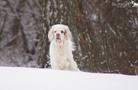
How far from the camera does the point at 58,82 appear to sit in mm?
1510

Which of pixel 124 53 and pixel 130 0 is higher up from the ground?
pixel 130 0

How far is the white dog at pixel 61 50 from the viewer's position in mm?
2688

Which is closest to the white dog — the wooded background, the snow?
the wooded background

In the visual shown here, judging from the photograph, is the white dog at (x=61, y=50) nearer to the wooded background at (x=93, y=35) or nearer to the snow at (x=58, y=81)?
the wooded background at (x=93, y=35)

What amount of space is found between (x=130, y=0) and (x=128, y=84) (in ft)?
9.90

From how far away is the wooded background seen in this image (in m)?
3.20

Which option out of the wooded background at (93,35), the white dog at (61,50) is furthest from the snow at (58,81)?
the wooded background at (93,35)

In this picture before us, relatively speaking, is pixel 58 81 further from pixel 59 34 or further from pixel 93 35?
pixel 93 35

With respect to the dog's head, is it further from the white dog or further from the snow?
the snow

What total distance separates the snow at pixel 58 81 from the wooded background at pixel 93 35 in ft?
4.35

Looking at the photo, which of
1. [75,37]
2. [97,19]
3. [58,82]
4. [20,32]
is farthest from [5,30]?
[58,82]

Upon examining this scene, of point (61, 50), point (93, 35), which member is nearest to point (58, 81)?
point (61, 50)

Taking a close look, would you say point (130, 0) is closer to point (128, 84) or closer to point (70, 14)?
point (70, 14)

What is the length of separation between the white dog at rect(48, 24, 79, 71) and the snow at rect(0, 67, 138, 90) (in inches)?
38.0
